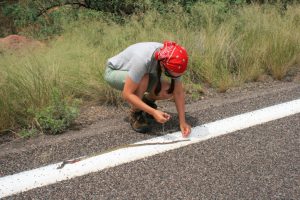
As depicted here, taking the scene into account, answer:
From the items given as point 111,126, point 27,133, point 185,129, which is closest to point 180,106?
point 185,129

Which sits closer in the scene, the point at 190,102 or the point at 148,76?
the point at 148,76

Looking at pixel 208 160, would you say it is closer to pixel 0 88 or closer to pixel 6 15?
pixel 0 88

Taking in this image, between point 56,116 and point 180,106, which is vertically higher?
point 180,106

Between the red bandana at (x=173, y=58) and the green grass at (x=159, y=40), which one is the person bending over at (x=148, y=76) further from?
the green grass at (x=159, y=40)

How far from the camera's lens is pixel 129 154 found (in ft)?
8.22

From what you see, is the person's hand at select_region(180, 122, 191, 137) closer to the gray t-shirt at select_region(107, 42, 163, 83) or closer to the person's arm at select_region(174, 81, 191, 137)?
the person's arm at select_region(174, 81, 191, 137)

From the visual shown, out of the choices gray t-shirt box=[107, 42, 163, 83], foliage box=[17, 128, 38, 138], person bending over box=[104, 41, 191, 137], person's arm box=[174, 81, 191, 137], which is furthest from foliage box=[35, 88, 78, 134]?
person's arm box=[174, 81, 191, 137]

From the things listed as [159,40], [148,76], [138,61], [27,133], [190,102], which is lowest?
[190,102]

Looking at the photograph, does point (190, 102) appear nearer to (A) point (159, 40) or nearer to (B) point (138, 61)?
(B) point (138, 61)

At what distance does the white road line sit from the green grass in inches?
29.1

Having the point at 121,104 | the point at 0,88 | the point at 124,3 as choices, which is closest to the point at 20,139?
the point at 0,88

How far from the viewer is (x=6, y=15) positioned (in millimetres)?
7484

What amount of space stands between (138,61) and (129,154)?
2.25ft

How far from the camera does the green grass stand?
3.14m
